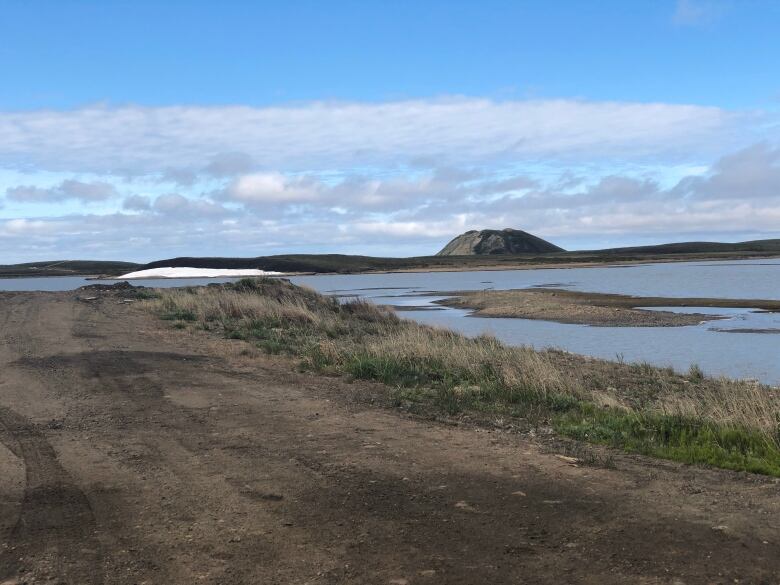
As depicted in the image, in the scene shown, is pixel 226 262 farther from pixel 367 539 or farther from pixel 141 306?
pixel 367 539

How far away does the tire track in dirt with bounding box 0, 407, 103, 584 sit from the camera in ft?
16.2

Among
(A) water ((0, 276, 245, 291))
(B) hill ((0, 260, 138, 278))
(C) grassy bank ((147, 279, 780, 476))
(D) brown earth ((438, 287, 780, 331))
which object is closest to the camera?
(C) grassy bank ((147, 279, 780, 476))

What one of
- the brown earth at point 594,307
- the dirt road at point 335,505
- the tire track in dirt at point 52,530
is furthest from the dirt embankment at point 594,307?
the tire track in dirt at point 52,530

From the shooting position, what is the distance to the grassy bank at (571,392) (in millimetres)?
8594

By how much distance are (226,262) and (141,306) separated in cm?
12960

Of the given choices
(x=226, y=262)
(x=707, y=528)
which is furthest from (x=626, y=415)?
(x=226, y=262)

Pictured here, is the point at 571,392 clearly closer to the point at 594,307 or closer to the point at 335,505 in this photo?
the point at 335,505

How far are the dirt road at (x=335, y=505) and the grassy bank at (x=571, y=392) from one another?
1.08m

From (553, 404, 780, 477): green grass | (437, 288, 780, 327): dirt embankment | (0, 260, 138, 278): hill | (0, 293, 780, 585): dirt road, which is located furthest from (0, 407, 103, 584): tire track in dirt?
(0, 260, 138, 278): hill

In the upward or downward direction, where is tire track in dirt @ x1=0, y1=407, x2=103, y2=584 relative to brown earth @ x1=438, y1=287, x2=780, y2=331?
upward

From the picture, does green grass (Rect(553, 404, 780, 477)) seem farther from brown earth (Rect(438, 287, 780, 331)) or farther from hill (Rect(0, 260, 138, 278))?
hill (Rect(0, 260, 138, 278))

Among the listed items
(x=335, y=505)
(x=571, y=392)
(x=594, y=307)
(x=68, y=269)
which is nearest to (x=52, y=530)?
(x=335, y=505)

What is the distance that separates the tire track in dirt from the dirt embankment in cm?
3141

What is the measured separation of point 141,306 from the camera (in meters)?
30.1
